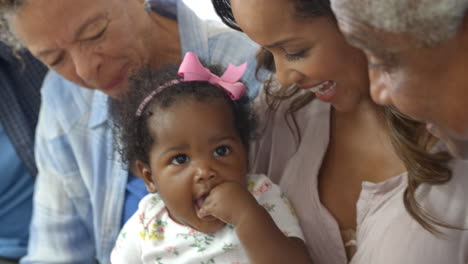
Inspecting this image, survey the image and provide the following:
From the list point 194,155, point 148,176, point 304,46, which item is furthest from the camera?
point 148,176

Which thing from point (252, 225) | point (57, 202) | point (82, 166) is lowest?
point (57, 202)

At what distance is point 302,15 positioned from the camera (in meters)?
1.04

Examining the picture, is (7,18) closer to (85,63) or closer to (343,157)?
(85,63)

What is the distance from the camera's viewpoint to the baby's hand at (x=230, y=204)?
1.24m

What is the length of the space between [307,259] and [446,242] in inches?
Answer: 13.2

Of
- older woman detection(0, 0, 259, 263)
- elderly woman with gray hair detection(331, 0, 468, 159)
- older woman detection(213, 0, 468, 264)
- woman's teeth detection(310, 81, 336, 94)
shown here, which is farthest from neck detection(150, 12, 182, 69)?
elderly woman with gray hair detection(331, 0, 468, 159)

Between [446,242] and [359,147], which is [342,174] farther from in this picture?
[446,242]

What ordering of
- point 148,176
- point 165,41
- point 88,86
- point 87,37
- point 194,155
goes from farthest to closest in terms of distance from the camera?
1. point 165,41
2. point 88,86
3. point 87,37
4. point 148,176
5. point 194,155

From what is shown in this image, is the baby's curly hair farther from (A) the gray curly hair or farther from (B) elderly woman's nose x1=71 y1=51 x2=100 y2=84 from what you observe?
(A) the gray curly hair

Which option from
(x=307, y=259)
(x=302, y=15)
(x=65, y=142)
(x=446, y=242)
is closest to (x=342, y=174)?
(x=307, y=259)

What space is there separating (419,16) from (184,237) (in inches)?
35.2

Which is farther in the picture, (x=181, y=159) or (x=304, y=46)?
(x=181, y=159)

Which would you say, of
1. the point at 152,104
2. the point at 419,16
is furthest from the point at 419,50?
the point at 152,104

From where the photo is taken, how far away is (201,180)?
1.30 m
